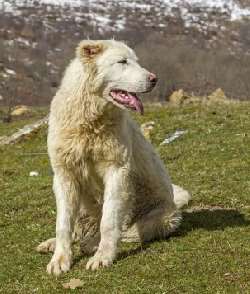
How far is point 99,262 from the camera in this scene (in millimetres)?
8750

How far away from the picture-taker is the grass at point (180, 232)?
809 cm

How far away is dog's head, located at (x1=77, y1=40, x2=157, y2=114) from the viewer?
8992 millimetres

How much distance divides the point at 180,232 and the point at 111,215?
1.82 m

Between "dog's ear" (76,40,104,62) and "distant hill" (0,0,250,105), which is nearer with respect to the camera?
"dog's ear" (76,40,104,62)

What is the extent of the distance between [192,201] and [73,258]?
4019 millimetres

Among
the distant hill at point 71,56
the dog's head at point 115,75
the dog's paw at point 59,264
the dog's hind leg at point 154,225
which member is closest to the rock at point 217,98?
the dog's hind leg at point 154,225

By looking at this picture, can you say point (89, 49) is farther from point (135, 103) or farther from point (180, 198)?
point (180, 198)

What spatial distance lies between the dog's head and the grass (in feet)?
7.61

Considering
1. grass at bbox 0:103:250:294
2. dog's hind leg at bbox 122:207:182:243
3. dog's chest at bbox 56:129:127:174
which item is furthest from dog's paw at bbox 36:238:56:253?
dog's chest at bbox 56:129:127:174

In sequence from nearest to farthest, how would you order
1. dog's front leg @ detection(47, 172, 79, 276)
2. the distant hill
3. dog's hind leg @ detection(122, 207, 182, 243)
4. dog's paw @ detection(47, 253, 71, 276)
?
1. dog's paw @ detection(47, 253, 71, 276)
2. dog's front leg @ detection(47, 172, 79, 276)
3. dog's hind leg @ detection(122, 207, 182, 243)
4. the distant hill

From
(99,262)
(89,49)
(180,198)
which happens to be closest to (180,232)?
(180,198)

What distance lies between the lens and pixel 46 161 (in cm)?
2150

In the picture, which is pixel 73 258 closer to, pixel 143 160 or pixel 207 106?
pixel 143 160

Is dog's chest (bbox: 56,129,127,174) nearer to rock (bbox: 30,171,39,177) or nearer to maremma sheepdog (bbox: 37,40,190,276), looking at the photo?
Answer: maremma sheepdog (bbox: 37,40,190,276)
